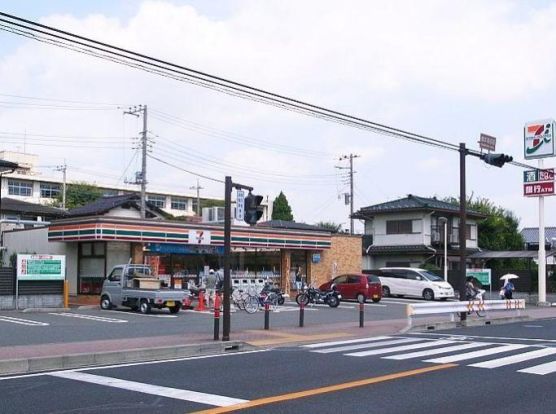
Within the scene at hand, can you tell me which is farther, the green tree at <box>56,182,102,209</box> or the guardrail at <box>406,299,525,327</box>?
the green tree at <box>56,182,102,209</box>

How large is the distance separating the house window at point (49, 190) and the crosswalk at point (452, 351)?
81410mm

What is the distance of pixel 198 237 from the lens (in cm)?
3241

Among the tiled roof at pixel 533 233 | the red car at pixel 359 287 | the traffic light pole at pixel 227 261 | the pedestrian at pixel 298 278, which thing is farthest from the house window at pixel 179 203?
the traffic light pole at pixel 227 261

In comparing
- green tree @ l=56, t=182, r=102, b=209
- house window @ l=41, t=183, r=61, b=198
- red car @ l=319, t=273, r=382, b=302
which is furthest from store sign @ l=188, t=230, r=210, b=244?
house window @ l=41, t=183, r=61, b=198

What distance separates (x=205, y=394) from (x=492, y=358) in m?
6.81

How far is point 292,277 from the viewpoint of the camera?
3831 centimetres

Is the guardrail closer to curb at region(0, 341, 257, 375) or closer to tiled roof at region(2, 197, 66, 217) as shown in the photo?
curb at region(0, 341, 257, 375)

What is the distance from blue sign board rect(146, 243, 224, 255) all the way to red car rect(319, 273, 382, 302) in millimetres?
6039

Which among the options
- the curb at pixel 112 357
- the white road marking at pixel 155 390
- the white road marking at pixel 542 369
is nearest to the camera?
the white road marking at pixel 155 390

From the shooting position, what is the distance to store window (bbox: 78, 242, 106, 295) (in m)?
31.3

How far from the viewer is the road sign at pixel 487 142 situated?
26.1m

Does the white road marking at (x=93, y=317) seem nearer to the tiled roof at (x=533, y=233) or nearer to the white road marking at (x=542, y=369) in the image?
the white road marking at (x=542, y=369)

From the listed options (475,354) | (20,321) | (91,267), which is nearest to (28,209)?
(91,267)

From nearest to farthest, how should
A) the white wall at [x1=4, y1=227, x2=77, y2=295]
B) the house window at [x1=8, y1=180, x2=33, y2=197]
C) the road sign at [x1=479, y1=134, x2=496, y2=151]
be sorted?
1. the road sign at [x1=479, y1=134, x2=496, y2=151]
2. the white wall at [x1=4, y1=227, x2=77, y2=295]
3. the house window at [x1=8, y1=180, x2=33, y2=197]
